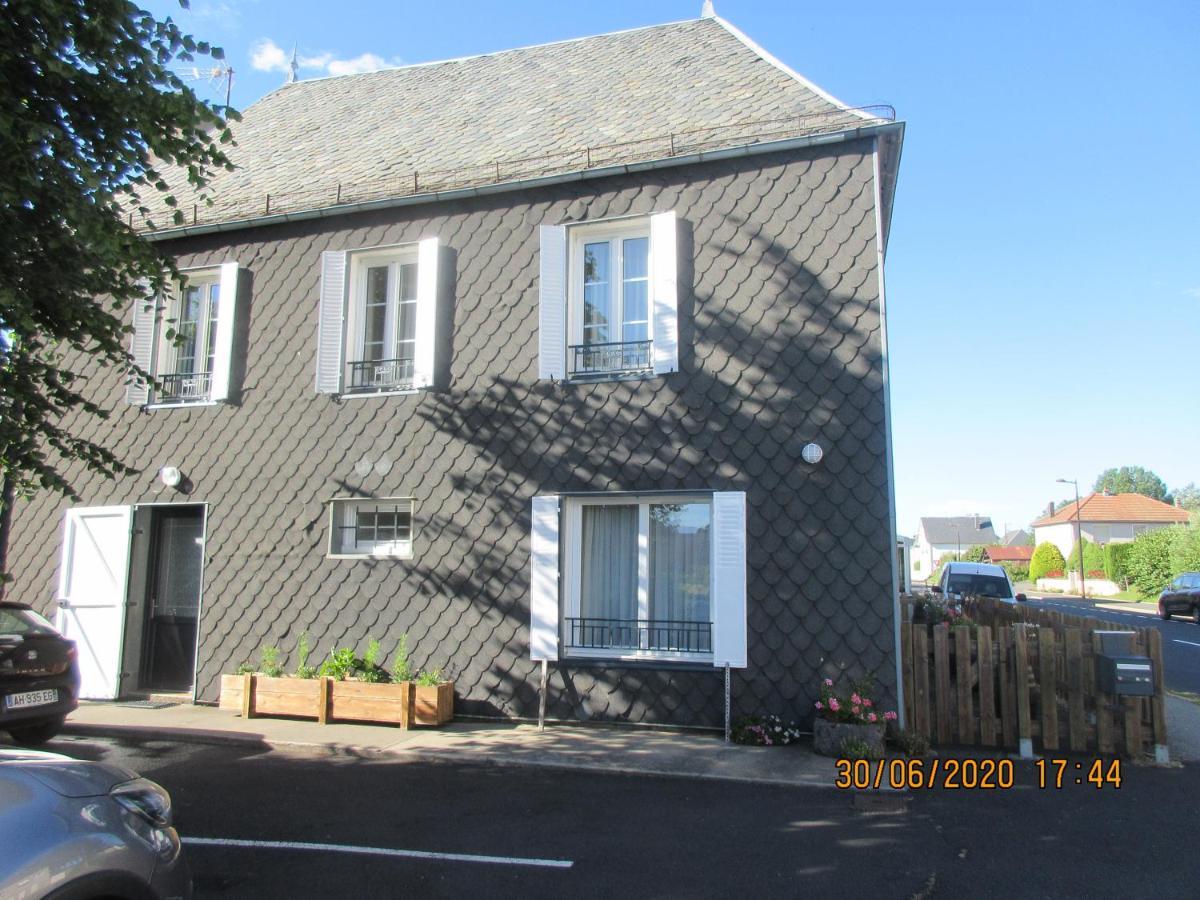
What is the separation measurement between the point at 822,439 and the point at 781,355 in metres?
0.98

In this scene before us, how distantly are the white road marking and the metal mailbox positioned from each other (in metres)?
5.26

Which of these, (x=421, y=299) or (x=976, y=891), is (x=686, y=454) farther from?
(x=976, y=891)

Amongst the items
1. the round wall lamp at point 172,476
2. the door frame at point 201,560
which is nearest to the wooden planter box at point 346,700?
the door frame at point 201,560

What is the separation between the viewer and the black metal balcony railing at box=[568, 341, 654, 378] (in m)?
9.53

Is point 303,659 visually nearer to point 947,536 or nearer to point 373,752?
point 373,752

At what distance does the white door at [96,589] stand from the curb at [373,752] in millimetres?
1601

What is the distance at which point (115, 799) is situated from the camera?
3.38 m

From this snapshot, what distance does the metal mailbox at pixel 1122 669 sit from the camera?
7453mm

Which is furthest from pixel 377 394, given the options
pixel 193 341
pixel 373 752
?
pixel 373 752

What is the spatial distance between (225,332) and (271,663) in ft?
14.0

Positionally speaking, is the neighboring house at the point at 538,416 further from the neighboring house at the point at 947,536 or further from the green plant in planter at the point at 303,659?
the neighboring house at the point at 947,536

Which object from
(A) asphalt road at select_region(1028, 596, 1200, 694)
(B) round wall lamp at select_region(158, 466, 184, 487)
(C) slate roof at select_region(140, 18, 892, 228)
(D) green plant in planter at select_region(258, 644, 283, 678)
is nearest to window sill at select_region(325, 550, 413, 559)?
(D) green plant in planter at select_region(258, 644, 283, 678)

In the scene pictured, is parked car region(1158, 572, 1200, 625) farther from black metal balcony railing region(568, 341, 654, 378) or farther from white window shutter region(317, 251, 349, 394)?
white window shutter region(317, 251, 349, 394)

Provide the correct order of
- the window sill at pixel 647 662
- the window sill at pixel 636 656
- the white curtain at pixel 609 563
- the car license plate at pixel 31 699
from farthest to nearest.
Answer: the white curtain at pixel 609 563 → the window sill at pixel 636 656 → the window sill at pixel 647 662 → the car license plate at pixel 31 699
